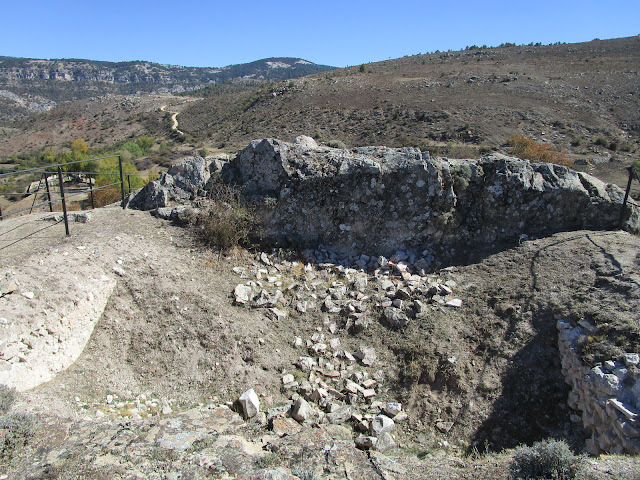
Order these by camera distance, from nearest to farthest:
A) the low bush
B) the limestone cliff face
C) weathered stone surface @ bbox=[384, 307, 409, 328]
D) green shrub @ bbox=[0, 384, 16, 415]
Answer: green shrub @ bbox=[0, 384, 16, 415], weathered stone surface @ bbox=[384, 307, 409, 328], the limestone cliff face, the low bush

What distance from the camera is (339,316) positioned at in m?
6.51

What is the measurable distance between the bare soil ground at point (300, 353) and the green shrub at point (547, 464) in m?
0.13

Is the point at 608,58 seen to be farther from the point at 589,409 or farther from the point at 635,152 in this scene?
the point at 589,409

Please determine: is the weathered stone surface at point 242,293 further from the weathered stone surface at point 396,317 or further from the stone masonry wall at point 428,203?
the weathered stone surface at point 396,317

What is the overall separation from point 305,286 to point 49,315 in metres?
3.74

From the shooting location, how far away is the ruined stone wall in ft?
13.5

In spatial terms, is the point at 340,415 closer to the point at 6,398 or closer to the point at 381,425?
the point at 381,425

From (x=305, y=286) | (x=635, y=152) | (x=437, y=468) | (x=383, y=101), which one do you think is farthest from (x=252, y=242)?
(x=383, y=101)

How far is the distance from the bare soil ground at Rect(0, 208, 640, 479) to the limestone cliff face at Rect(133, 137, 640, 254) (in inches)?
29.2

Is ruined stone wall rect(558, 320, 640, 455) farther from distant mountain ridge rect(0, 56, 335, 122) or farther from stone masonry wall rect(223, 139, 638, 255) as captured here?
distant mountain ridge rect(0, 56, 335, 122)

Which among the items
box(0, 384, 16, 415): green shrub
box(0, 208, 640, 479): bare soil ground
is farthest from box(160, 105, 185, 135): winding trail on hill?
box(0, 384, 16, 415): green shrub

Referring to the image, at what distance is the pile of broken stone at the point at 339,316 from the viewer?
4855mm

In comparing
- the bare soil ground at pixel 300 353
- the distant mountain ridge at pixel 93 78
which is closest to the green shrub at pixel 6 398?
the bare soil ground at pixel 300 353

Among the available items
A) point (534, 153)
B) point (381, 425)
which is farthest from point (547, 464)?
point (534, 153)
